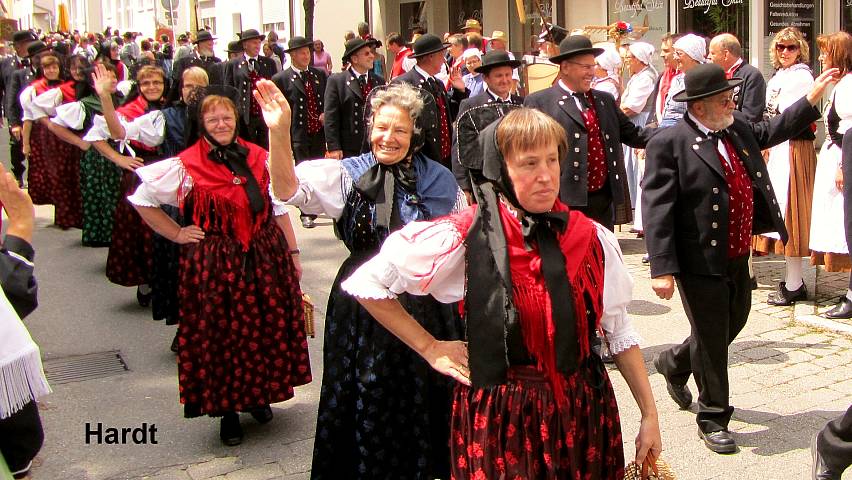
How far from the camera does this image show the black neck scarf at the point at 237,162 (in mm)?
4996

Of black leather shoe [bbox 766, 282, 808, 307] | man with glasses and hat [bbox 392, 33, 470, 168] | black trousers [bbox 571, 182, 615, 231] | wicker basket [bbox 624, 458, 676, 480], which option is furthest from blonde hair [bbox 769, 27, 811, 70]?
wicker basket [bbox 624, 458, 676, 480]

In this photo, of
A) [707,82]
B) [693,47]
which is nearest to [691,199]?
[707,82]

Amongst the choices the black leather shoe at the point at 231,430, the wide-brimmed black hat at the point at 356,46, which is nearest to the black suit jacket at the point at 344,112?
the wide-brimmed black hat at the point at 356,46

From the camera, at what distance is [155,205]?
5.15 metres

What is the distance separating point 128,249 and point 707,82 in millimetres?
4946

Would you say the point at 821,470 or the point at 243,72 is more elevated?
the point at 243,72

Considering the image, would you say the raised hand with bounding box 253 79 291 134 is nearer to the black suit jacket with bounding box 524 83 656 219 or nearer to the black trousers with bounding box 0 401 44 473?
the black trousers with bounding box 0 401 44 473

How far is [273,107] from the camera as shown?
3918 millimetres

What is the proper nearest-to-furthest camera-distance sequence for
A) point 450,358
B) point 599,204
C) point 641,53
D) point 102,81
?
point 450,358 → point 599,204 → point 102,81 → point 641,53

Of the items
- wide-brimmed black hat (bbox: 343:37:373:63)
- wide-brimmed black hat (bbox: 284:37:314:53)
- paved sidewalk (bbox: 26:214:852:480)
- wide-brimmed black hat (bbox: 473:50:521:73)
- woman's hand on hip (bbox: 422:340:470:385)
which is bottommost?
paved sidewalk (bbox: 26:214:852:480)

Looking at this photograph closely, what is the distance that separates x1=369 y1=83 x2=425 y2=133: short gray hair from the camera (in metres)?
3.91

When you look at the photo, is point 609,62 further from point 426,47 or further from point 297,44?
point 297,44

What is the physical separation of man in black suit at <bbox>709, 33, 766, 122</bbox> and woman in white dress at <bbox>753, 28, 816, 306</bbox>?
28 cm

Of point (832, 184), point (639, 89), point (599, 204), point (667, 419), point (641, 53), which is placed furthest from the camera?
point (641, 53)
